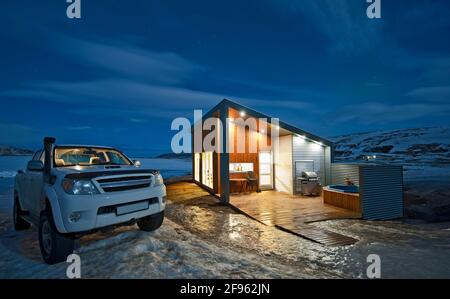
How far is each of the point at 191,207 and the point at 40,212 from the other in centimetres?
634

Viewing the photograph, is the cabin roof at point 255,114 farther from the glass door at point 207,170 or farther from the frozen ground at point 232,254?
the frozen ground at point 232,254

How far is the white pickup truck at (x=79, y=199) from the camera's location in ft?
11.9

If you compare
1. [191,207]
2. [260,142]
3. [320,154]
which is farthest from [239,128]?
[191,207]

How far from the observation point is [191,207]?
10070mm

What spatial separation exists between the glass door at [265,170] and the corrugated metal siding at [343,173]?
388cm

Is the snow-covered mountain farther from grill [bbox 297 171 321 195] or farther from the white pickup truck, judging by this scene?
the white pickup truck

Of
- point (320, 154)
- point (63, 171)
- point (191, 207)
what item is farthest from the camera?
point (320, 154)

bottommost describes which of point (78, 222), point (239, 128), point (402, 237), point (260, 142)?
point (402, 237)

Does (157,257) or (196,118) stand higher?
(196,118)

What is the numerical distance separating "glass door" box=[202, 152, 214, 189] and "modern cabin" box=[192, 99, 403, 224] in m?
0.02

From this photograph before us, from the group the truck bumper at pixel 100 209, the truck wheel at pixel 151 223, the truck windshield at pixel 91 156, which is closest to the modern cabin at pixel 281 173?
the truck wheel at pixel 151 223

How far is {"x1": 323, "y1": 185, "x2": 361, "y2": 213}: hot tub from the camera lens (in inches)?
370

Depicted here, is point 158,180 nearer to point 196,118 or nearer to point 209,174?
point 209,174

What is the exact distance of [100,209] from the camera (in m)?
3.77
